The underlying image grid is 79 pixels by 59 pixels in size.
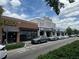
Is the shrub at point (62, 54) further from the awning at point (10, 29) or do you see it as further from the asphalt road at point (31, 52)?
the awning at point (10, 29)

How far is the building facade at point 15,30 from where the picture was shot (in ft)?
127

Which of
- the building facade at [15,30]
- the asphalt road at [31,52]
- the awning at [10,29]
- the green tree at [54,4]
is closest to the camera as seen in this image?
the green tree at [54,4]

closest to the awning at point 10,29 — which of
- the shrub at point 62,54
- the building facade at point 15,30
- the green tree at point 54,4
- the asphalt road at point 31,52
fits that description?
the building facade at point 15,30

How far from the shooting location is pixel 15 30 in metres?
43.1

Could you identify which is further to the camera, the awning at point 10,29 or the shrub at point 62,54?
the awning at point 10,29

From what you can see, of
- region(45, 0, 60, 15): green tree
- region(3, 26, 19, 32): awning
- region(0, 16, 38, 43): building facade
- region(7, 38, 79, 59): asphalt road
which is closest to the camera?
region(45, 0, 60, 15): green tree

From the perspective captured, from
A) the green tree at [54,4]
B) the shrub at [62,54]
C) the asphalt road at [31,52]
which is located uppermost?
the green tree at [54,4]

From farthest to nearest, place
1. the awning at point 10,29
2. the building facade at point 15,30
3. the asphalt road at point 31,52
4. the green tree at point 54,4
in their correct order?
the awning at point 10,29
the building facade at point 15,30
the asphalt road at point 31,52
the green tree at point 54,4

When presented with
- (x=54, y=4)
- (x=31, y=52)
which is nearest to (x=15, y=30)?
(x=31, y=52)

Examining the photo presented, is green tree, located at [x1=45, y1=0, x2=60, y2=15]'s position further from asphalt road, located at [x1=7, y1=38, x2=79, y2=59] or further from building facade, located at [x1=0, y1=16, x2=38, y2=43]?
building facade, located at [x1=0, y1=16, x2=38, y2=43]

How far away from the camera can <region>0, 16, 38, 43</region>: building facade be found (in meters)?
38.6

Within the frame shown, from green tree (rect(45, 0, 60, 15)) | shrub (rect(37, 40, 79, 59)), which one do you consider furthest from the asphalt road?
green tree (rect(45, 0, 60, 15))

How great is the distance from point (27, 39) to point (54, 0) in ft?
144

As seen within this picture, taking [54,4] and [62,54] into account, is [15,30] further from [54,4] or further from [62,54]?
[54,4]
